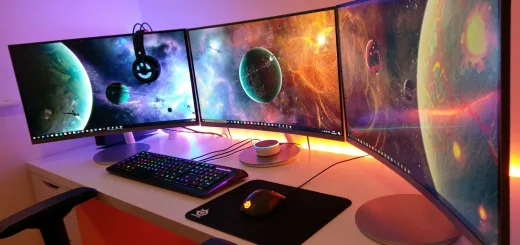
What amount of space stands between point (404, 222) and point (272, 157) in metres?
0.59

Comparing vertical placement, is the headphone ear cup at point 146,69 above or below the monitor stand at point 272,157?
above

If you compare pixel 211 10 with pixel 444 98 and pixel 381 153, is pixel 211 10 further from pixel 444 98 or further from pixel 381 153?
pixel 444 98

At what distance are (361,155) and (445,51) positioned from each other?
2.50 ft

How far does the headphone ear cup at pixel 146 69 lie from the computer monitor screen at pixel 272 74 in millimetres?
149

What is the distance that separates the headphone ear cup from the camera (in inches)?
59.4

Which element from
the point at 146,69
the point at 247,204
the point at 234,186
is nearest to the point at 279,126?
the point at 234,186

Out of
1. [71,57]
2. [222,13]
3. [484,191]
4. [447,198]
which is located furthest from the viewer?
[222,13]

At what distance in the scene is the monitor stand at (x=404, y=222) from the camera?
76cm

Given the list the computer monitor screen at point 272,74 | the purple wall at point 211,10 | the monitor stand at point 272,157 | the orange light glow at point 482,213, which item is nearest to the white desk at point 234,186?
the monitor stand at point 272,157

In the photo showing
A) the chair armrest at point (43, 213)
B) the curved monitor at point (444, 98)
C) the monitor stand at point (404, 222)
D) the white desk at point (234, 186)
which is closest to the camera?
the curved monitor at point (444, 98)

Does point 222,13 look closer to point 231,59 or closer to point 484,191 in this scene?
point 231,59

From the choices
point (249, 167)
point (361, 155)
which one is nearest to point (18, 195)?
point (249, 167)

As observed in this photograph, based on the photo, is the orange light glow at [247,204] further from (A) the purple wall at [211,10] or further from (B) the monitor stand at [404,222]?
(A) the purple wall at [211,10]

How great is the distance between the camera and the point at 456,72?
566mm
